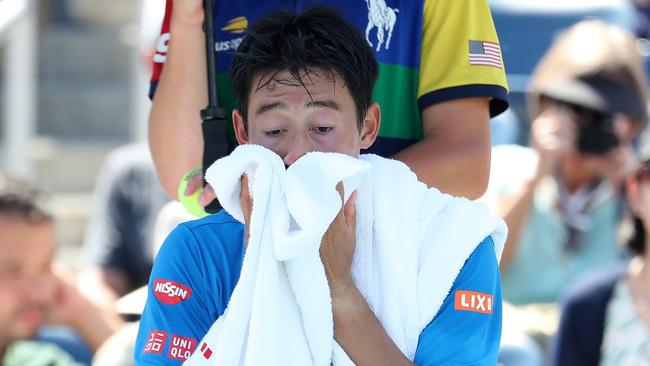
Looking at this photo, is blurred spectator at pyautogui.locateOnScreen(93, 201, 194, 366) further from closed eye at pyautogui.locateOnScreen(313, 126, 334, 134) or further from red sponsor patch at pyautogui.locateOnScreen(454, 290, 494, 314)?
red sponsor patch at pyautogui.locateOnScreen(454, 290, 494, 314)

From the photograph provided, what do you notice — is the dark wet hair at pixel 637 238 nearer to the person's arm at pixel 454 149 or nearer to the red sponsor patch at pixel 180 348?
the person's arm at pixel 454 149

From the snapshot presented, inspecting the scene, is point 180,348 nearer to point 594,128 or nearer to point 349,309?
point 349,309

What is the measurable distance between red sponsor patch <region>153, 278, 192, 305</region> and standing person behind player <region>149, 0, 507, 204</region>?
33cm

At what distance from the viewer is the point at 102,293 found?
529 centimetres

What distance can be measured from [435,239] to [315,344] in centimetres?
32

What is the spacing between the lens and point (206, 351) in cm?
236

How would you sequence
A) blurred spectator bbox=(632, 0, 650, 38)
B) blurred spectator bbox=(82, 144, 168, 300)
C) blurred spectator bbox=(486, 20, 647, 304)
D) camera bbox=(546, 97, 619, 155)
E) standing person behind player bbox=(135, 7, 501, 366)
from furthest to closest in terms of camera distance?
blurred spectator bbox=(632, 0, 650, 38), blurred spectator bbox=(82, 144, 168, 300), camera bbox=(546, 97, 619, 155), blurred spectator bbox=(486, 20, 647, 304), standing person behind player bbox=(135, 7, 501, 366)

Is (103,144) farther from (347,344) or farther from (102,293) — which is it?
(347,344)

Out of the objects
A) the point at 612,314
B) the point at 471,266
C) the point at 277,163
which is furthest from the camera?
the point at 612,314

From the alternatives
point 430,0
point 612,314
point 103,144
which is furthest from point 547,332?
point 103,144

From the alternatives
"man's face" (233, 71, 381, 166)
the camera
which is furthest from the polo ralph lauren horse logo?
the camera

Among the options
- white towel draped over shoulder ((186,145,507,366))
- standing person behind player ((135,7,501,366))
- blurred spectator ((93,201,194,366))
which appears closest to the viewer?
white towel draped over shoulder ((186,145,507,366))

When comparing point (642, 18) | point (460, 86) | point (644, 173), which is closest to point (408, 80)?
point (460, 86)

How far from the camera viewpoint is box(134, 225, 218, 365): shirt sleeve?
2441mm
